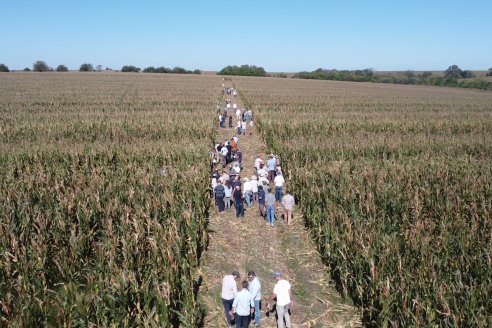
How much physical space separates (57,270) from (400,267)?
25.8ft

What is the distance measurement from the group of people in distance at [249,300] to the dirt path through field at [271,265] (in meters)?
0.44

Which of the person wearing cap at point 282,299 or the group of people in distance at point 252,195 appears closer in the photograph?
the person wearing cap at point 282,299

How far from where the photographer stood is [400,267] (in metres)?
7.99

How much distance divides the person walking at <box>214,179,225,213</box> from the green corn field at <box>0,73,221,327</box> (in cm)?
44

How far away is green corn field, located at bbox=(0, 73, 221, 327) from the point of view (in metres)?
7.17

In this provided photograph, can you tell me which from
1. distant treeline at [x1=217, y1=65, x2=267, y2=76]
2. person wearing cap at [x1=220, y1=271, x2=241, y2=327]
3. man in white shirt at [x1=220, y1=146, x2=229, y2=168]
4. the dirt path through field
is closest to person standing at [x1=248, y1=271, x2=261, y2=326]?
person wearing cap at [x1=220, y1=271, x2=241, y2=327]

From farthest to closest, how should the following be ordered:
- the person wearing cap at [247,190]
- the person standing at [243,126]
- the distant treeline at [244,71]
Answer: the distant treeline at [244,71] → the person standing at [243,126] → the person wearing cap at [247,190]

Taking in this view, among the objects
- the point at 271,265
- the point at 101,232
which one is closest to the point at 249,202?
the point at 271,265

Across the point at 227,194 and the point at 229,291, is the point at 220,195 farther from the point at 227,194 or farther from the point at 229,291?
the point at 229,291

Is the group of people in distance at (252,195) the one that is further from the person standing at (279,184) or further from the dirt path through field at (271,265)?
the dirt path through field at (271,265)

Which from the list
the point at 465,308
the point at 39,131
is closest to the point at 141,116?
the point at 39,131

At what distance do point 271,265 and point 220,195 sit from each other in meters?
4.10

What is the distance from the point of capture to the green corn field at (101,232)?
282 inches

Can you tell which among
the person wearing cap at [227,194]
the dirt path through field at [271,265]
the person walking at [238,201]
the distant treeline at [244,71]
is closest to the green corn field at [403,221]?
the dirt path through field at [271,265]
